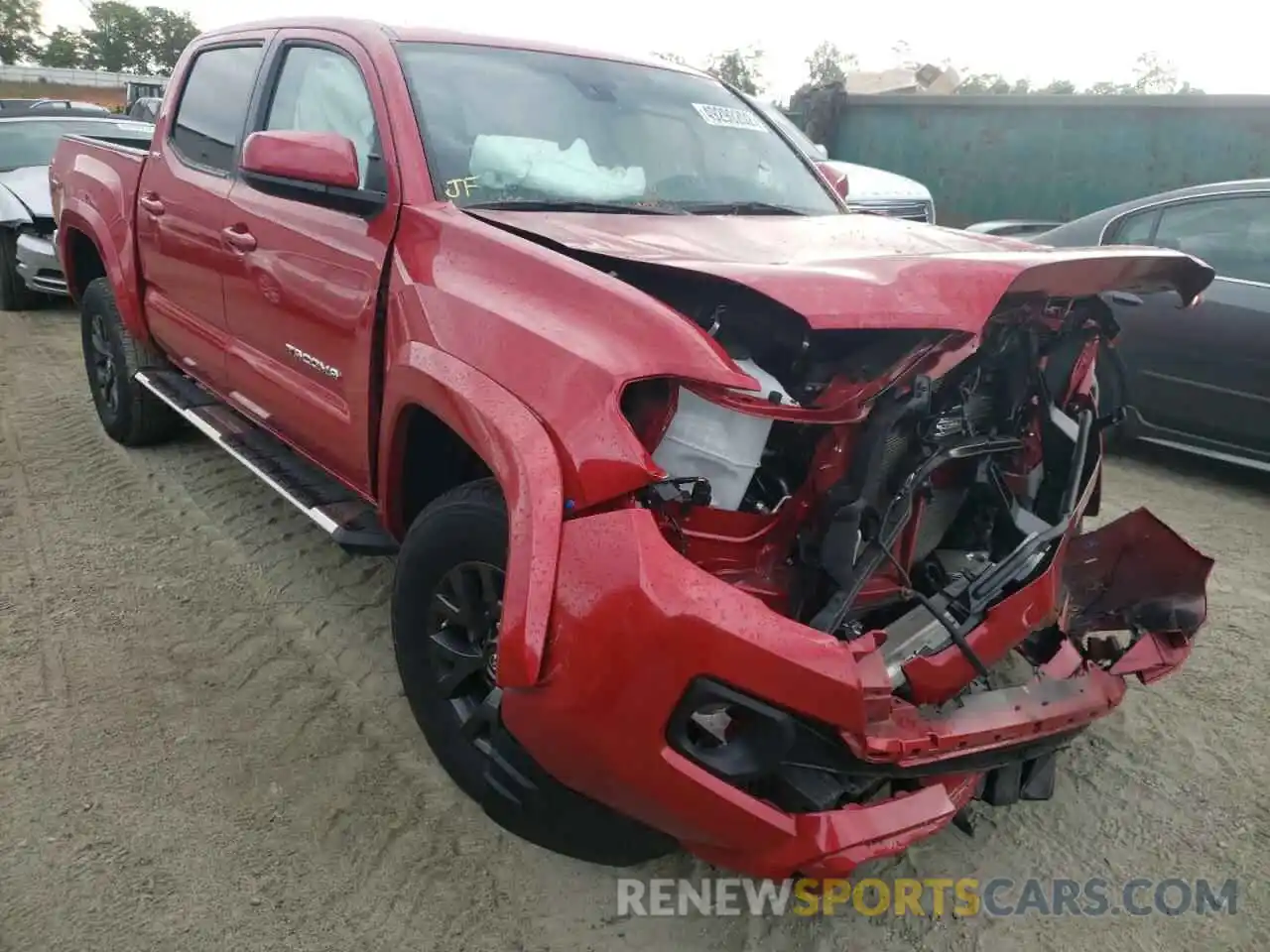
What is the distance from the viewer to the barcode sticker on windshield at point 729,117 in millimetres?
3428

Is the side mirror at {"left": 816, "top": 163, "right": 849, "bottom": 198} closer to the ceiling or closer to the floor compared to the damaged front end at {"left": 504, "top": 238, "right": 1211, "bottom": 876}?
closer to the ceiling

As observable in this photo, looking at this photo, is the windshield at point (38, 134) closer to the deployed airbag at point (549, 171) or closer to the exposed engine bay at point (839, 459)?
the deployed airbag at point (549, 171)

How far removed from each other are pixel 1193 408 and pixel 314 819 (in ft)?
15.2

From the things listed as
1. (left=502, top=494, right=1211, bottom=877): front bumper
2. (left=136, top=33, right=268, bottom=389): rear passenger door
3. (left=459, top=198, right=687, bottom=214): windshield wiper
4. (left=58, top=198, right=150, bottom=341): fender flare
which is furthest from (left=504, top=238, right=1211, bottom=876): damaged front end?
(left=58, top=198, right=150, bottom=341): fender flare

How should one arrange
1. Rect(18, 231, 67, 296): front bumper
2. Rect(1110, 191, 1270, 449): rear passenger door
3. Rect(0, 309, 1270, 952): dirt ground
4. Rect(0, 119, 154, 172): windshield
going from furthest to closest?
Rect(0, 119, 154, 172): windshield
Rect(18, 231, 67, 296): front bumper
Rect(1110, 191, 1270, 449): rear passenger door
Rect(0, 309, 1270, 952): dirt ground

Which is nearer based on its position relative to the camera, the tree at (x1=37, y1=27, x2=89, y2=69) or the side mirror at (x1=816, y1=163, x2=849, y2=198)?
the side mirror at (x1=816, y1=163, x2=849, y2=198)

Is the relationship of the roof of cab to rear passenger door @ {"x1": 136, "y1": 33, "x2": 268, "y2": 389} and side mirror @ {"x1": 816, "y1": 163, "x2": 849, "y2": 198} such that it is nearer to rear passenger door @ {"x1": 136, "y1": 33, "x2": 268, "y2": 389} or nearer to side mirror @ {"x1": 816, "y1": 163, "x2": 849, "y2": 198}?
rear passenger door @ {"x1": 136, "y1": 33, "x2": 268, "y2": 389}

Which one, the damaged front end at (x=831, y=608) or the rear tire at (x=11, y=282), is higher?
the damaged front end at (x=831, y=608)

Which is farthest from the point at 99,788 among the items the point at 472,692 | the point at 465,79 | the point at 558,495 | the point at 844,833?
the point at 465,79

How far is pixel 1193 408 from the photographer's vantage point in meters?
5.00

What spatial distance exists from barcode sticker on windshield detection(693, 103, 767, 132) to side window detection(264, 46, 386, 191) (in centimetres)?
117

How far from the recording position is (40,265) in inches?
304

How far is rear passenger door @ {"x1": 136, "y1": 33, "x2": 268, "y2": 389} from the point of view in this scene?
11.6 ft

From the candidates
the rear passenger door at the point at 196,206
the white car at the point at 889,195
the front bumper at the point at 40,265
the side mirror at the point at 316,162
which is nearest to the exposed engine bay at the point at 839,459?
the side mirror at the point at 316,162
